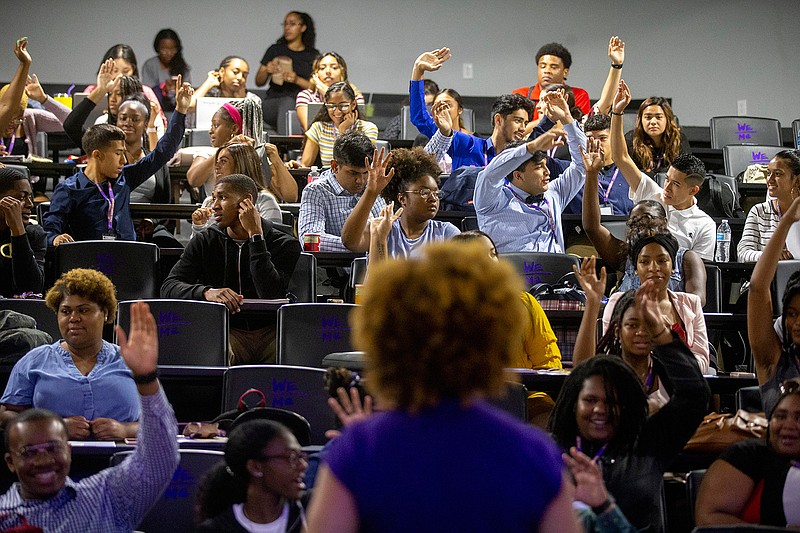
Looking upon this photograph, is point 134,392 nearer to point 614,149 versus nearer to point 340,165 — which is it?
point 340,165

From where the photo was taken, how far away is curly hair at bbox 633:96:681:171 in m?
6.59

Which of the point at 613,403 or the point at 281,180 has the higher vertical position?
the point at 281,180

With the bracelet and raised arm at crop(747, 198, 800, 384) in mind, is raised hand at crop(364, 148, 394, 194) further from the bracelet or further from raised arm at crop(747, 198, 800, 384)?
the bracelet

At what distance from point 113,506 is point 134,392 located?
0.93 meters

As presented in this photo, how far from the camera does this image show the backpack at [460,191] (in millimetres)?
6160

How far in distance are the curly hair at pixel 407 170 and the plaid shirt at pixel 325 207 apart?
11.3 inches

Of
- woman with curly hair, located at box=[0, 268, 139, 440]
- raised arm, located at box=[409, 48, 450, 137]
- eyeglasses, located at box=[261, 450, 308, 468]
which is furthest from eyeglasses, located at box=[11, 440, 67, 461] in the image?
raised arm, located at box=[409, 48, 450, 137]

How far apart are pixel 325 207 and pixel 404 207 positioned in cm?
66

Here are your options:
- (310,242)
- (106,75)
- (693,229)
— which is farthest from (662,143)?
(106,75)

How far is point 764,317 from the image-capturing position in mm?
3494

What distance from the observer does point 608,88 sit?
716 cm

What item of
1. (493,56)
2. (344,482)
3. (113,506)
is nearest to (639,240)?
(113,506)

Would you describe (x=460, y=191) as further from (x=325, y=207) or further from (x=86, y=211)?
(x=86, y=211)

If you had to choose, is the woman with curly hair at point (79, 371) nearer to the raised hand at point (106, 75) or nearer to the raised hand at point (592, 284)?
the raised hand at point (592, 284)
